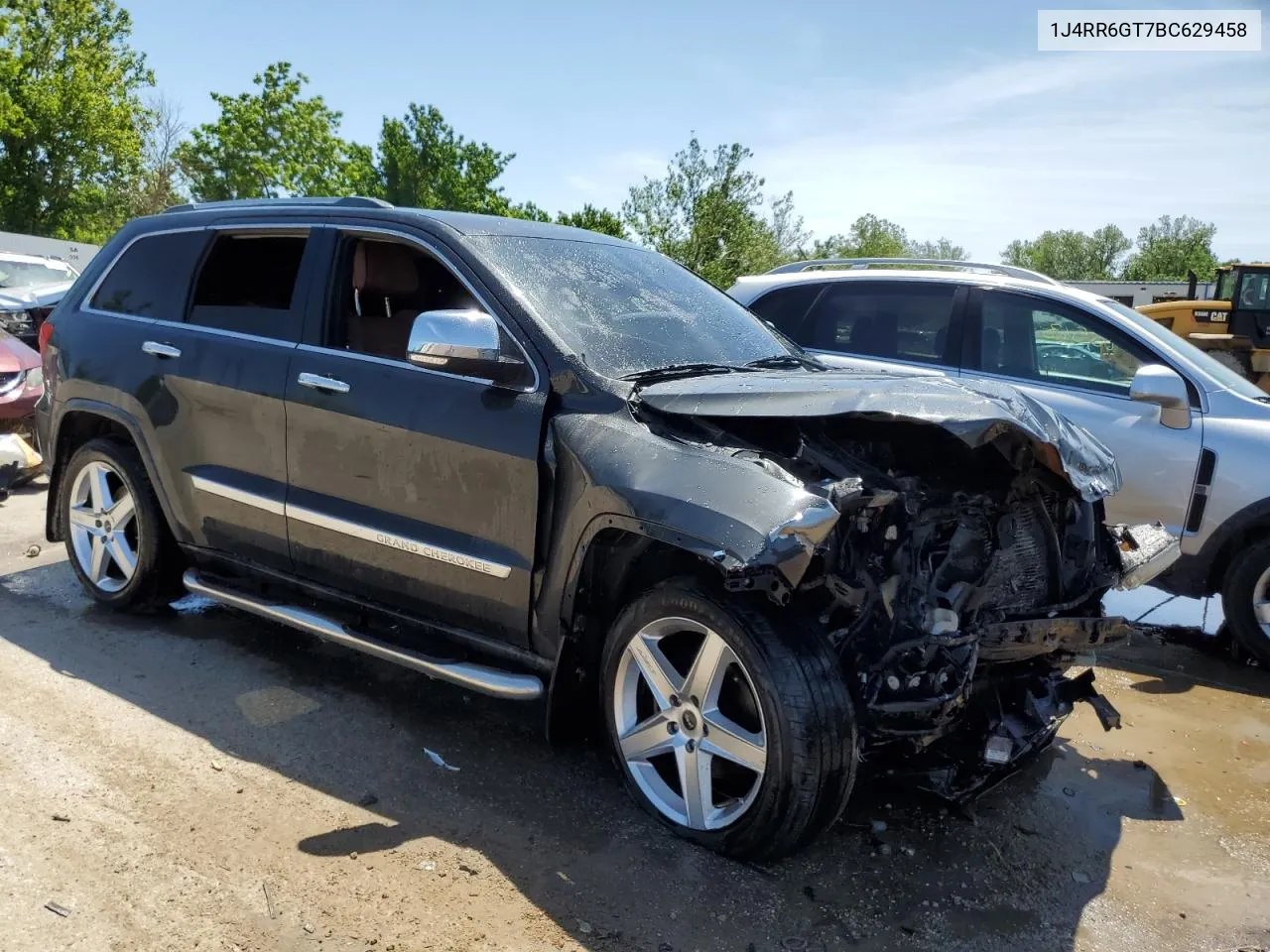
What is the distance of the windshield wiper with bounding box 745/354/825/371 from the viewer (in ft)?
12.9

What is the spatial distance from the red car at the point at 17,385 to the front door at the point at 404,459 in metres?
5.62

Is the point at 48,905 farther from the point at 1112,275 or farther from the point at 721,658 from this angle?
the point at 1112,275

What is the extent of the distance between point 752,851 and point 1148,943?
3.67ft

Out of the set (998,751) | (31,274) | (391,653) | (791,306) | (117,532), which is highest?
(31,274)

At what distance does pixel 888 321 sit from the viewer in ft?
20.1

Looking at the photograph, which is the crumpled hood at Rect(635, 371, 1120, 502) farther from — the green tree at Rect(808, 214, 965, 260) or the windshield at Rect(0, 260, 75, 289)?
the green tree at Rect(808, 214, 965, 260)

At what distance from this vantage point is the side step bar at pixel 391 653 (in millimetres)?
3240

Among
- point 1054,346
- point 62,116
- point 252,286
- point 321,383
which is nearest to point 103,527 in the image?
point 252,286

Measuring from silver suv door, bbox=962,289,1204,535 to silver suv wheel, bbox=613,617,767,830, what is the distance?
320 centimetres

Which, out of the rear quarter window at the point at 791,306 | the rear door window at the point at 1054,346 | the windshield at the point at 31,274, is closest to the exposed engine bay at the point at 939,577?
the rear door window at the point at 1054,346

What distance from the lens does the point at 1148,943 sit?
273 cm

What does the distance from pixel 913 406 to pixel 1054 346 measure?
126 inches

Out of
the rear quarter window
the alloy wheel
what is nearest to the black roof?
the rear quarter window

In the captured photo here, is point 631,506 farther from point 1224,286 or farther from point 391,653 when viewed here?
point 1224,286
